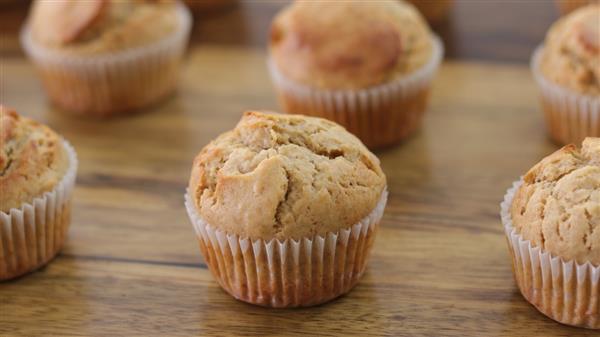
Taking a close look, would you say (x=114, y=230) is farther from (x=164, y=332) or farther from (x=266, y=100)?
(x=266, y=100)

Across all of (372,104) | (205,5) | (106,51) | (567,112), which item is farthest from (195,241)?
(205,5)

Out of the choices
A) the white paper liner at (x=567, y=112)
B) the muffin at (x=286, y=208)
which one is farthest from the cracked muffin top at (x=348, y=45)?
the muffin at (x=286, y=208)

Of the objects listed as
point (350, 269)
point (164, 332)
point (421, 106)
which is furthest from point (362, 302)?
point (421, 106)

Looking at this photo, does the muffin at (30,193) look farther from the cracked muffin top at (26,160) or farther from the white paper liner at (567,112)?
A: the white paper liner at (567,112)

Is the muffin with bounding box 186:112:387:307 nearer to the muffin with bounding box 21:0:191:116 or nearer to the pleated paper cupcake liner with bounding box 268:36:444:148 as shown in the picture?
the pleated paper cupcake liner with bounding box 268:36:444:148

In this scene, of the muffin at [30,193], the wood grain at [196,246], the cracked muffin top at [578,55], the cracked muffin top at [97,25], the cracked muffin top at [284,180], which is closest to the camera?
the cracked muffin top at [284,180]

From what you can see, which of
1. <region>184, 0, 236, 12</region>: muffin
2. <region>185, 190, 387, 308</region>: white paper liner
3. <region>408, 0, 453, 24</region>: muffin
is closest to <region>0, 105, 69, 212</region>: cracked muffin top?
<region>185, 190, 387, 308</region>: white paper liner
